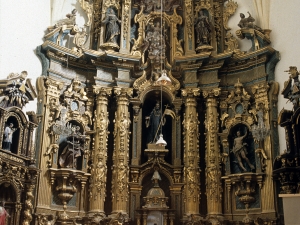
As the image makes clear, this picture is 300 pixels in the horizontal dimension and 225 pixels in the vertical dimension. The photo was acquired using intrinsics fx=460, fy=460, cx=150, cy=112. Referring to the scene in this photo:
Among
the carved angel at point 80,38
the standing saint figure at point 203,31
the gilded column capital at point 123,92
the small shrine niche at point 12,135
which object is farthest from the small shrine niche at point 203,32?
the small shrine niche at point 12,135

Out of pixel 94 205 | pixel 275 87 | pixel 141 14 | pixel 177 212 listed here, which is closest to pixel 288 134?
pixel 275 87

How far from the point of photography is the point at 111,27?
607 inches

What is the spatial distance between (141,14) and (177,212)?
6931 mm

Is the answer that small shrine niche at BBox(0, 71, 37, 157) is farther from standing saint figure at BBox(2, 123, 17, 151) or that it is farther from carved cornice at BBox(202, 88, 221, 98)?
carved cornice at BBox(202, 88, 221, 98)

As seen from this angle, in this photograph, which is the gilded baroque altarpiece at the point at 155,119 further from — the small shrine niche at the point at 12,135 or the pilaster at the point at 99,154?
the small shrine niche at the point at 12,135

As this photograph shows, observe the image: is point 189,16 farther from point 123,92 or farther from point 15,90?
point 15,90

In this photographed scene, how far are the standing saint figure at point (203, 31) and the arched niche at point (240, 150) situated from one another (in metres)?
3.05

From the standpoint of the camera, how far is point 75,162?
45.9 ft

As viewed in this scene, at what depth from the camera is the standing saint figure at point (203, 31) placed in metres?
15.3

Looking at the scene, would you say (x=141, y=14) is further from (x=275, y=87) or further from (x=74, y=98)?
(x=275, y=87)

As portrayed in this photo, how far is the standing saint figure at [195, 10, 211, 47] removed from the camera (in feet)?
50.2

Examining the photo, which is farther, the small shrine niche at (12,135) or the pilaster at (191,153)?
the pilaster at (191,153)

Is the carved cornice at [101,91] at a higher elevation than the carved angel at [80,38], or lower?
lower


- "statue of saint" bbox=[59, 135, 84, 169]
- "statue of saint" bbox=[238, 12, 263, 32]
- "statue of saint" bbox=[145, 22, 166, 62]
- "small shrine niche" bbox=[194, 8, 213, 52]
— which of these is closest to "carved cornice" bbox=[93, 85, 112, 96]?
"statue of saint" bbox=[59, 135, 84, 169]
